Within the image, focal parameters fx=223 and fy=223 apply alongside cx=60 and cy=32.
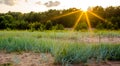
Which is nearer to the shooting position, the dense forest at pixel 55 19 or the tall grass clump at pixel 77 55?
the tall grass clump at pixel 77 55

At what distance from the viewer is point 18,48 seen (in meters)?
6.03

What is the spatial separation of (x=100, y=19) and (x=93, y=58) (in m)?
47.2

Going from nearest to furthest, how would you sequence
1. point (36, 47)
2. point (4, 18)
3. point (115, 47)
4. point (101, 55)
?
point (101, 55) → point (115, 47) → point (36, 47) → point (4, 18)

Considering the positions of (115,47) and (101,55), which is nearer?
(101,55)

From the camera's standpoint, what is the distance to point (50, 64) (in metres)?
4.32

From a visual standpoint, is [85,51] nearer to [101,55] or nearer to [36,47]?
[101,55]

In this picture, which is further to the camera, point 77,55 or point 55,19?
point 55,19

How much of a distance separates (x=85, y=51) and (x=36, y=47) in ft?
5.67

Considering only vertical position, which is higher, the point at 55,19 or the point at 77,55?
the point at 77,55

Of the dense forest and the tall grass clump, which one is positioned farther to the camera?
the dense forest

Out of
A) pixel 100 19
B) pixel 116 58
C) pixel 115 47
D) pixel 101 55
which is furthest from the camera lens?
pixel 100 19

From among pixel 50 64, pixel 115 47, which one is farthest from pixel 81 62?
pixel 115 47

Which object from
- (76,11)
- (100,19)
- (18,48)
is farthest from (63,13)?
(18,48)

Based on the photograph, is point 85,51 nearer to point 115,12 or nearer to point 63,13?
point 115,12
